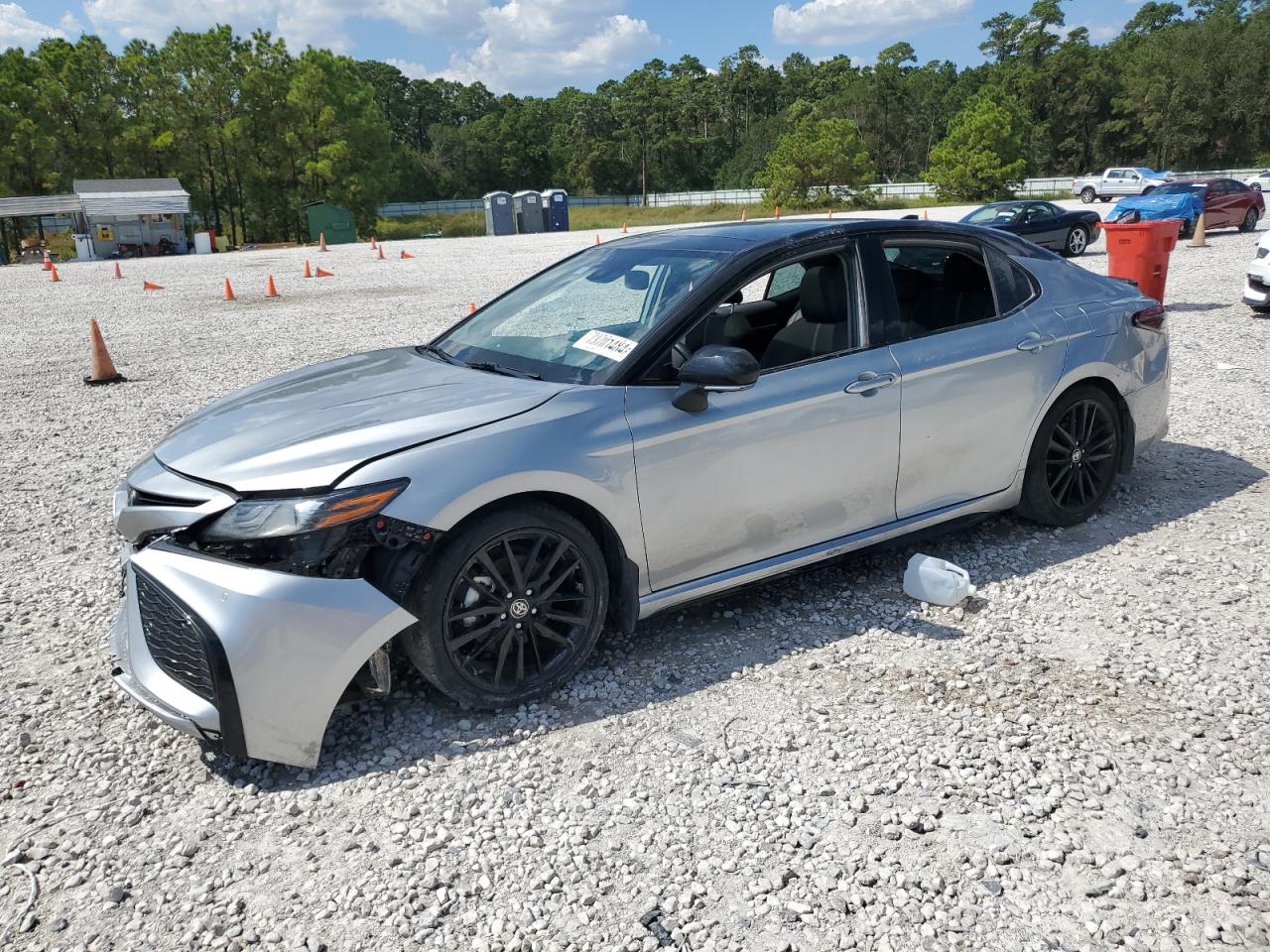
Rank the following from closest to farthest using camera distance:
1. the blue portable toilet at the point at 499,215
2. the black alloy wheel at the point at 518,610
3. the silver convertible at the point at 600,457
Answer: the silver convertible at the point at 600,457
the black alloy wheel at the point at 518,610
the blue portable toilet at the point at 499,215

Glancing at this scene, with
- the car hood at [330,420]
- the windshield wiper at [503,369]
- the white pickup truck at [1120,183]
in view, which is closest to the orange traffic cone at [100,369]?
the car hood at [330,420]

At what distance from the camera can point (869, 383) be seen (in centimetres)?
404

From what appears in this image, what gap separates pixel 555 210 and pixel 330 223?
1218 centimetres

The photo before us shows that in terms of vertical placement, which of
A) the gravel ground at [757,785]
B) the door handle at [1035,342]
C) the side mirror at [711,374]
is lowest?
the gravel ground at [757,785]

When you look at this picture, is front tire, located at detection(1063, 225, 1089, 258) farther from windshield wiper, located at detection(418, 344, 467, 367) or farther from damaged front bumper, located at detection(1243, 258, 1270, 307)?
windshield wiper, located at detection(418, 344, 467, 367)

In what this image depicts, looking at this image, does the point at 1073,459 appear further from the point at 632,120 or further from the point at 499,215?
the point at 632,120

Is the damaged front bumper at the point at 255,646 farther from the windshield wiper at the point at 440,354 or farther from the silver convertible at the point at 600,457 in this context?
the windshield wiper at the point at 440,354

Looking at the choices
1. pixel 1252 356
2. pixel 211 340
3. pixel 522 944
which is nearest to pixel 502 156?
pixel 211 340

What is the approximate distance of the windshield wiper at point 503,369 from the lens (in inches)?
149

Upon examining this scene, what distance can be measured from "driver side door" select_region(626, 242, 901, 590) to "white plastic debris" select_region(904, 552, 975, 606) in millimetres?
326

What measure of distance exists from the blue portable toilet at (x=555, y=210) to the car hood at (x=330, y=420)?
50.4 m

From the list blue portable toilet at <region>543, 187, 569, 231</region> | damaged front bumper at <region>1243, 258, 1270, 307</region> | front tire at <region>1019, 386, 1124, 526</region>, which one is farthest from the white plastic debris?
blue portable toilet at <region>543, 187, 569, 231</region>

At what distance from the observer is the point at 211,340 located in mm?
13938

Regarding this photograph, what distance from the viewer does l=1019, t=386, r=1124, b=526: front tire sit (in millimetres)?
4777
